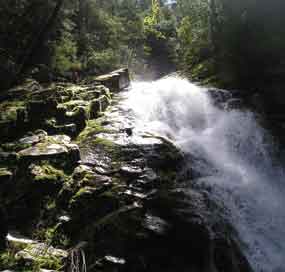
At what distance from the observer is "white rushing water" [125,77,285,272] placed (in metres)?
7.84

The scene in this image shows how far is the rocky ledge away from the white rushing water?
75 centimetres

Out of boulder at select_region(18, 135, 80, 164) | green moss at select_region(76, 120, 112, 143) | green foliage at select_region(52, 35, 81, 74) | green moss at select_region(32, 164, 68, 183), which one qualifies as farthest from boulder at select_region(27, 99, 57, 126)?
green foliage at select_region(52, 35, 81, 74)

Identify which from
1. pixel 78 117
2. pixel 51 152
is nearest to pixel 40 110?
pixel 78 117

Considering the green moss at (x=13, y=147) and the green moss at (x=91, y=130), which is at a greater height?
the green moss at (x=13, y=147)

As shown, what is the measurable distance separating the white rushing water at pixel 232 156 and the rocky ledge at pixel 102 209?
2.47 ft

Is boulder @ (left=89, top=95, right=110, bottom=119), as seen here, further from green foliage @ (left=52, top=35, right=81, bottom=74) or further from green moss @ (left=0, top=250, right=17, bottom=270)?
green moss @ (left=0, top=250, right=17, bottom=270)

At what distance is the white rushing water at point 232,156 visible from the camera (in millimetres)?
7844

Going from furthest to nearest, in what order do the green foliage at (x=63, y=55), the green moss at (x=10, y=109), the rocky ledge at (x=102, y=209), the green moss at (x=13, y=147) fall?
the green foliage at (x=63, y=55), the green moss at (x=10, y=109), the green moss at (x=13, y=147), the rocky ledge at (x=102, y=209)

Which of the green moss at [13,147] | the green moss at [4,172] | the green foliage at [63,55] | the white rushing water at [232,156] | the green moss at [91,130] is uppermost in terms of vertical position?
the green foliage at [63,55]

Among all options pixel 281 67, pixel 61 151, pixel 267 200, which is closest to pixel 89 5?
pixel 281 67

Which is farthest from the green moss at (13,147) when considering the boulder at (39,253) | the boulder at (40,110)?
the boulder at (39,253)

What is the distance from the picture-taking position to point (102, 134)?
10.6m

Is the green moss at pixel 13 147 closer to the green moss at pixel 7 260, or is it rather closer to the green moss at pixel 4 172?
the green moss at pixel 4 172

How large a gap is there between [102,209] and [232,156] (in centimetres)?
581
